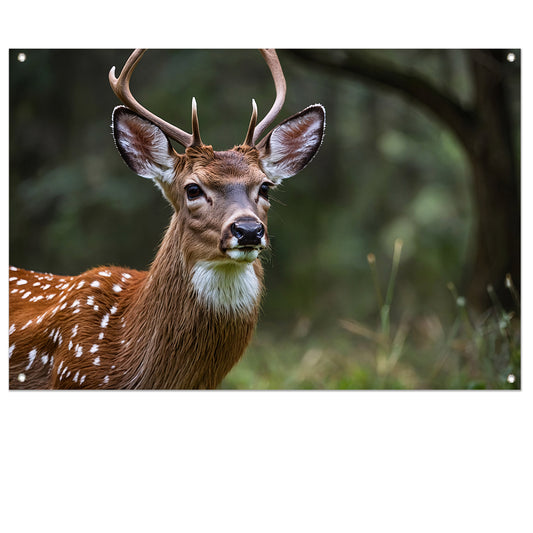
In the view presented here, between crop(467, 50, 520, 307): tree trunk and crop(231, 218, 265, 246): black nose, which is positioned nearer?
crop(231, 218, 265, 246): black nose

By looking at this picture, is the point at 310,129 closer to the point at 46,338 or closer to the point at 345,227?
the point at 46,338

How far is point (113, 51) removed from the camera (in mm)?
3455

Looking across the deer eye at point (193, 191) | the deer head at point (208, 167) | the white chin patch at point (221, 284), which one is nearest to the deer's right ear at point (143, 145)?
the deer head at point (208, 167)

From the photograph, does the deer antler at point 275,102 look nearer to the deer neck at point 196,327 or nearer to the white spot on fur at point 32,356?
the deer neck at point 196,327

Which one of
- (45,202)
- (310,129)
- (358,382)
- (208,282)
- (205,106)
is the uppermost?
(205,106)

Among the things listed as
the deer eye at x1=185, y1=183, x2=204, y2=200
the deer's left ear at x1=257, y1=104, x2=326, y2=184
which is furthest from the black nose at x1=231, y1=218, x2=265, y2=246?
the deer's left ear at x1=257, y1=104, x2=326, y2=184

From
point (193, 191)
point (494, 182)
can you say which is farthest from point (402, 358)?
point (193, 191)

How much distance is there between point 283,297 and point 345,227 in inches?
77.8

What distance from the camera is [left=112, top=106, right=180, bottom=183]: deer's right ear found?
2883mm

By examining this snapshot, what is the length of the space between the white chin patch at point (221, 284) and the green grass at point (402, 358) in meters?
0.94

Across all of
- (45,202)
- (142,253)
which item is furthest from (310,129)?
(45,202)

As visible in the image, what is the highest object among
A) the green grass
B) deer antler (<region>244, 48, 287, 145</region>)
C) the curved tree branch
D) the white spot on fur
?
the curved tree branch

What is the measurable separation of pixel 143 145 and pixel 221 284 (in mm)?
647

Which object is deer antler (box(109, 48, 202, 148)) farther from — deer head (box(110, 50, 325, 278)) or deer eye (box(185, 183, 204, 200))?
deer eye (box(185, 183, 204, 200))
